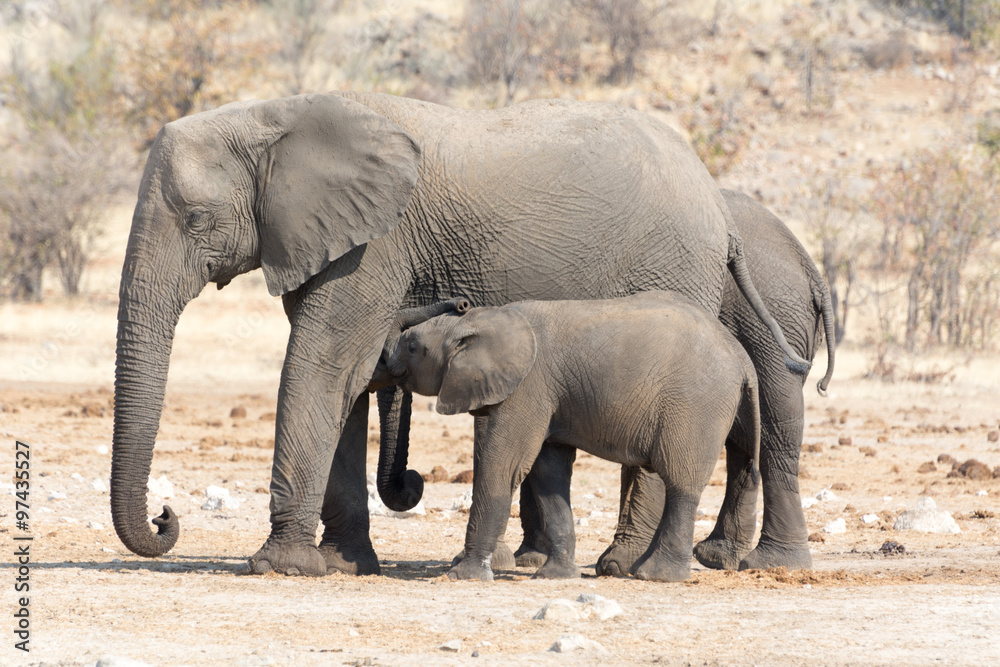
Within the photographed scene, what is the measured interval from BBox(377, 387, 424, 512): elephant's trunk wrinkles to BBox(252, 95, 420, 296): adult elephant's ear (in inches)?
56.3

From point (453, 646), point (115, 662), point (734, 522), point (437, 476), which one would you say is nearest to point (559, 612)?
point (453, 646)

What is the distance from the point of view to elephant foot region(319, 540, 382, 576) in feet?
24.2

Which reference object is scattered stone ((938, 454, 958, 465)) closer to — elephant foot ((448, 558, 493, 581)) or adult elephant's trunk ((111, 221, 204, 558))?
elephant foot ((448, 558, 493, 581))

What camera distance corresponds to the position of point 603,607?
5.71 m

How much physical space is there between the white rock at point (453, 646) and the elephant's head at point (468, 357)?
1863 mm

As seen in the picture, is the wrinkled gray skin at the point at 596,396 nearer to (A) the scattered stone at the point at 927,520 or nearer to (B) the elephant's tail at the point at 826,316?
(B) the elephant's tail at the point at 826,316

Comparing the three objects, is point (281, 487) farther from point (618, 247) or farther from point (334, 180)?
point (618, 247)

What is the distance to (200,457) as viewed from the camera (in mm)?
12555

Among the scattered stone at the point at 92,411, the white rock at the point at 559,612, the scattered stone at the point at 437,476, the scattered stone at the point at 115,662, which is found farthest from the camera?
the scattered stone at the point at 92,411

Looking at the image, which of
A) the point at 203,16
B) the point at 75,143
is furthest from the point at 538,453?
the point at 203,16

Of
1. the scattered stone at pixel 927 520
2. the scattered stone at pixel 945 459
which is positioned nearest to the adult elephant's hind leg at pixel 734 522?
the scattered stone at pixel 927 520

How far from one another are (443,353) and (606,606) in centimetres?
181

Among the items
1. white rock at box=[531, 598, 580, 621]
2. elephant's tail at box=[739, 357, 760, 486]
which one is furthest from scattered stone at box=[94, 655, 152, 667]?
elephant's tail at box=[739, 357, 760, 486]

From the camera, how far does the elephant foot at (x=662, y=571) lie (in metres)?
6.79
